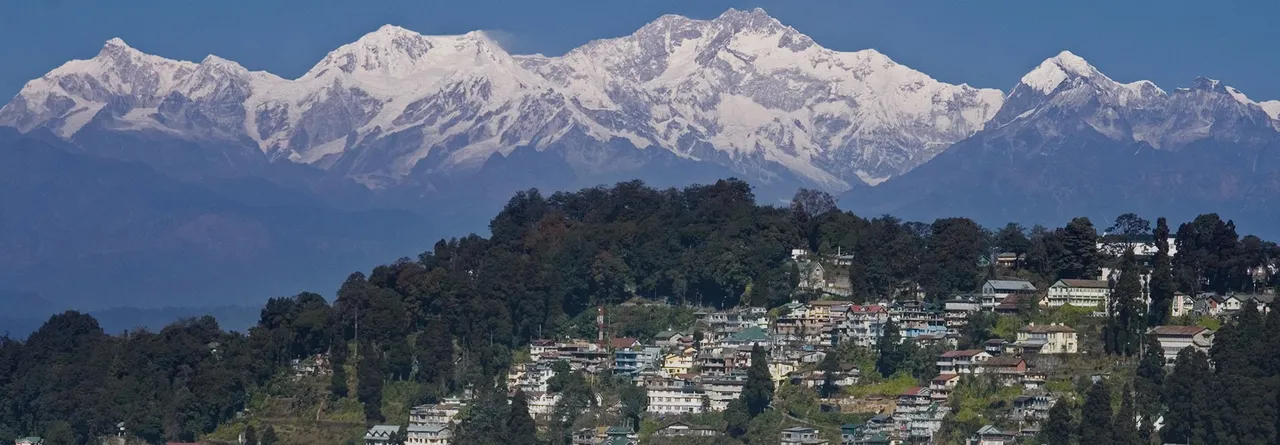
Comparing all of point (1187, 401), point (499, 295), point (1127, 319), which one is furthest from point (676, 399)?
point (1187, 401)

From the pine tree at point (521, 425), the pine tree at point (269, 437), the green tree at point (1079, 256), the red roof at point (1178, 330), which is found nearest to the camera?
the red roof at point (1178, 330)

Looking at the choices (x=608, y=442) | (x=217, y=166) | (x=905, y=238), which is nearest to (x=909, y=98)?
(x=217, y=166)

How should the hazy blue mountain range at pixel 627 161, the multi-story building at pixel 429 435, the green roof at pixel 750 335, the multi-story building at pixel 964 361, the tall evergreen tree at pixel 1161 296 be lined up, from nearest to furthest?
the multi-story building at pixel 964 361
the tall evergreen tree at pixel 1161 296
the multi-story building at pixel 429 435
the green roof at pixel 750 335
the hazy blue mountain range at pixel 627 161

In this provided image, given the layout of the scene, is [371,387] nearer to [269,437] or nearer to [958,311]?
[269,437]

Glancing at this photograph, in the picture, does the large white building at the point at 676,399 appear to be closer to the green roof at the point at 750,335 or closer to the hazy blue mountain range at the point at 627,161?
the green roof at the point at 750,335

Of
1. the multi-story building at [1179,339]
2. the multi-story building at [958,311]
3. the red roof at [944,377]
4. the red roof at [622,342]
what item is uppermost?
the multi-story building at [958,311]

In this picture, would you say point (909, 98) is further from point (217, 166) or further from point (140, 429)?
point (140, 429)

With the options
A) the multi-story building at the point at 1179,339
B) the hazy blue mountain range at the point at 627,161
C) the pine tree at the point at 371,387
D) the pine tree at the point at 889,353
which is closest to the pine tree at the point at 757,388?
the pine tree at the point at 889,353

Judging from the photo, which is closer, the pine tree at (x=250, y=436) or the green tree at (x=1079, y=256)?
the pine tree at (x=250, y=436)
